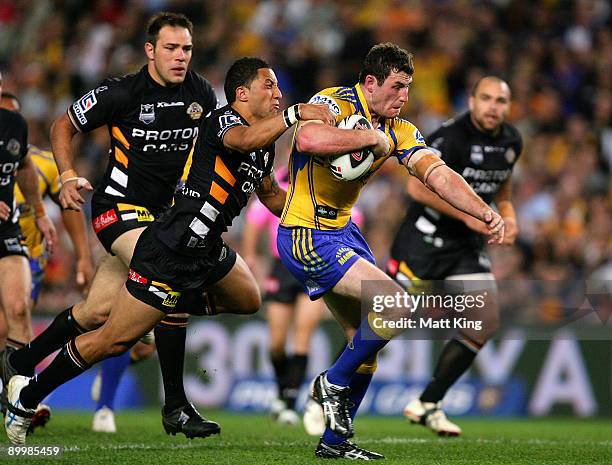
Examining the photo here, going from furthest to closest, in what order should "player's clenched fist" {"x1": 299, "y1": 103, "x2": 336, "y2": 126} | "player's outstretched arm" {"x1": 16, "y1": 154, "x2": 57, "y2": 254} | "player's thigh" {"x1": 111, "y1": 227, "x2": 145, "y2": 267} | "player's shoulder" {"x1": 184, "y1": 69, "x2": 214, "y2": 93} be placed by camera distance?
"player's outstretched arm" {"x1": 16, "y1": 154, "x2": 57, "y2": 254}
"player's shoulder" {"x1": 184, "y1": 69, "x2": 214, "y2": 93}
"player's thigh" {"x1": 111, "y1": 227, "x2": 145, "y2": 267}
"player's clenched fist" {"x1": 299, "y1": 103, "x2": 336, "y2": 126}

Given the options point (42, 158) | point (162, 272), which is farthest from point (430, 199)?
point (42, 158)

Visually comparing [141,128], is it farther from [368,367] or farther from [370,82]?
[368,367]

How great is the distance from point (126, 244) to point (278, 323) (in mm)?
3909

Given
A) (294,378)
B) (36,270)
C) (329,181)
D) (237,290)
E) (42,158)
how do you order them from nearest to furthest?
1. (329,181)
2. (237,290)
3. (36,270)
4. (42,158)
5. (294,378)

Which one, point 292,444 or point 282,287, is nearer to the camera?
point 292,444

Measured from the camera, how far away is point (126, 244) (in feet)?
26.2

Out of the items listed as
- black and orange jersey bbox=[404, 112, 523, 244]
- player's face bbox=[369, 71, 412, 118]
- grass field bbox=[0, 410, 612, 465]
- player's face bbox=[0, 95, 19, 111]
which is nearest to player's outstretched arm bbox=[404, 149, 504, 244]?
player's face bbox=[369, 71, 412, 118]

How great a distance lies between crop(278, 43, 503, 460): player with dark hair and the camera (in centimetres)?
721

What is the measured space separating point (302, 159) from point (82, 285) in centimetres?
279

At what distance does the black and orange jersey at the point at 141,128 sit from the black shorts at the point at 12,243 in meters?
1.26

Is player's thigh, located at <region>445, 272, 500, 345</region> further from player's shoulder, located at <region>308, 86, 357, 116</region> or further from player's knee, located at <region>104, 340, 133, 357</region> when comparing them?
player's knee, located at <region>104, 340, 133, 357</region>

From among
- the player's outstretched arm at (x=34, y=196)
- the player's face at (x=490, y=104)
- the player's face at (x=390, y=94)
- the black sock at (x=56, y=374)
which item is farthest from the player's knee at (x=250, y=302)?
the player's face at (x=490, y=104)

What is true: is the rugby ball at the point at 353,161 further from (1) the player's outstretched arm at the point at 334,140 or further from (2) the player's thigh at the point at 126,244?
(2) the player's thigh at the point at 126,244

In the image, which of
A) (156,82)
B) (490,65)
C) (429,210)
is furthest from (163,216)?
(490,65)
